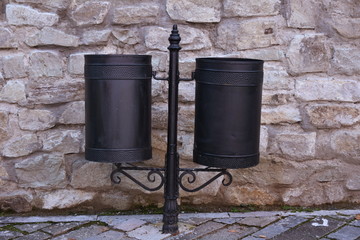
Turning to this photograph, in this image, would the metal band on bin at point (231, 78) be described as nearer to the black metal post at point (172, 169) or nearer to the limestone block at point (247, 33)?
the black metal post at point (172, 169)

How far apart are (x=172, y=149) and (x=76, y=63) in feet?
3.09

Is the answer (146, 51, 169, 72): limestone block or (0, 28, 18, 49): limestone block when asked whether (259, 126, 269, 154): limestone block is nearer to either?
(146, 51, 169, 72): limestone block

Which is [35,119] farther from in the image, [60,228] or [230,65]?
[230,65]

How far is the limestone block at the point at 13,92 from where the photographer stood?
3.31 metres

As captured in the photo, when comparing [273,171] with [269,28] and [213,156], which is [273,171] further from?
[269,28]

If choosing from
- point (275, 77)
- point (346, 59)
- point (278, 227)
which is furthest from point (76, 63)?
point (346, 59)

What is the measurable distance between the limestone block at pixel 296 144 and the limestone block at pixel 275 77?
35cm

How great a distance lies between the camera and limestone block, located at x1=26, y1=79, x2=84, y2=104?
3334 millimetres

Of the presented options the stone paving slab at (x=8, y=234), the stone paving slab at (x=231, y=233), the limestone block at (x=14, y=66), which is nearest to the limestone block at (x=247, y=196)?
the stone paving slab at (x=231, y=233)

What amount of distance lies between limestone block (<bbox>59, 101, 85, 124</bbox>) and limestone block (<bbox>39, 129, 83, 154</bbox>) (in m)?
0.08

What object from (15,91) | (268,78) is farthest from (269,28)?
(15,91)

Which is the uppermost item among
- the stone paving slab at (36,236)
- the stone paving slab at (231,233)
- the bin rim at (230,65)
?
the bin rim at (230,65)

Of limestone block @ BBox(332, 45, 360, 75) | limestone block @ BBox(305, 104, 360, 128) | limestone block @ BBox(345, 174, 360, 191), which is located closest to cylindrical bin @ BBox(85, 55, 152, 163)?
limestone block @ BBox(305, 104, 360, 128)

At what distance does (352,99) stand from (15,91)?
2.37m
